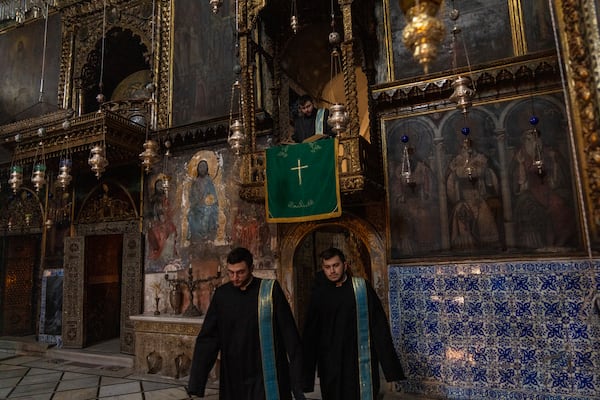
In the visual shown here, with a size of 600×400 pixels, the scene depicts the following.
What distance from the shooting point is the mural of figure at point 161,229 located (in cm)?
773

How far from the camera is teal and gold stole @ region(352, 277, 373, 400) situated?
11.4 ft

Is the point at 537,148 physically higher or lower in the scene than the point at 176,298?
higher

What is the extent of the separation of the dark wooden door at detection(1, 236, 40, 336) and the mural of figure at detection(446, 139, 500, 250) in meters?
9.44

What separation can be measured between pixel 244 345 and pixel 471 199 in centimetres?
394

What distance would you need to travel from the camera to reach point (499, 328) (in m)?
5.18

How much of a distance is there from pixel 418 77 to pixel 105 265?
784cm

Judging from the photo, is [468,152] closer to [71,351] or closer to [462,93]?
[462,93]

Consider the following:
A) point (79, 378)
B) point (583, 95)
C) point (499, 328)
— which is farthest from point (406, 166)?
point (79, 378)

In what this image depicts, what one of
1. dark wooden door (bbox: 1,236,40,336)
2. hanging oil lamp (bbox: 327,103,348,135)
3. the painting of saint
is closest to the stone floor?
dark wooden door (bbox: 1,236,40,336)

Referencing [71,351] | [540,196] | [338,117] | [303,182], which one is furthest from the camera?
[71,351]

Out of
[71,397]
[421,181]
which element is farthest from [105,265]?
[421,181]

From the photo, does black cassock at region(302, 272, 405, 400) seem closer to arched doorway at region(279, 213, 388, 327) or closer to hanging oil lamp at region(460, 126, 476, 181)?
arched doorway at region(279, 213, 388, 327)

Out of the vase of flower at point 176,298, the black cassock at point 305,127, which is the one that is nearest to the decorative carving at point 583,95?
the black cassock at point 305,127

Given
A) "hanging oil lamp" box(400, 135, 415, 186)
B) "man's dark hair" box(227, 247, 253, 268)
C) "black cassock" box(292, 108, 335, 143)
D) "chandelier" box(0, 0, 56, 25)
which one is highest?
"chandelier" box(0, 0, 56, 25)
